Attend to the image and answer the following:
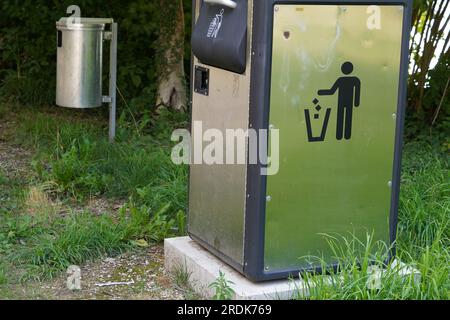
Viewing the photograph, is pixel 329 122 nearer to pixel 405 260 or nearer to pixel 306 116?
pixel 306 116

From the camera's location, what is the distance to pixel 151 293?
405cm

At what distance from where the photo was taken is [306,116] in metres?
3.63

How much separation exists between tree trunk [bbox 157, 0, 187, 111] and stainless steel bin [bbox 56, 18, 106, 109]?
0.63 metres

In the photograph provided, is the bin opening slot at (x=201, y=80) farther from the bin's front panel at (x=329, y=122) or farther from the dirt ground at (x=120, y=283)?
the dirt ground at (x=120, y=283)

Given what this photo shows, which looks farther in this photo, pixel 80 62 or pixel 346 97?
pixel 80 62

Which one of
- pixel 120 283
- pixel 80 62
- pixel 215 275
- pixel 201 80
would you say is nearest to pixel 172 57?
pixel 80 62

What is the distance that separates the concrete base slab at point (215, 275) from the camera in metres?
3.62

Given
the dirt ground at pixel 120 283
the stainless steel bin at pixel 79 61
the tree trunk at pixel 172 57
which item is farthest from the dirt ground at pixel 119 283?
the tree trunk at pixel 172 57

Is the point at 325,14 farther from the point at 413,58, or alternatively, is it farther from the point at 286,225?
the point at 413,58

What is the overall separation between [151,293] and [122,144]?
8.27 feet

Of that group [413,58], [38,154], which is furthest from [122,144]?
[413,58]

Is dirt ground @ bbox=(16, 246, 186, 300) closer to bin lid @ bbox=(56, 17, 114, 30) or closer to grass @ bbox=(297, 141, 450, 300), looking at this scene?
grass @ bbox=(297, 141, 450, 300)

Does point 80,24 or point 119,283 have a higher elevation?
point 80,24

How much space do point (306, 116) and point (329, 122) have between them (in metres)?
0.12
